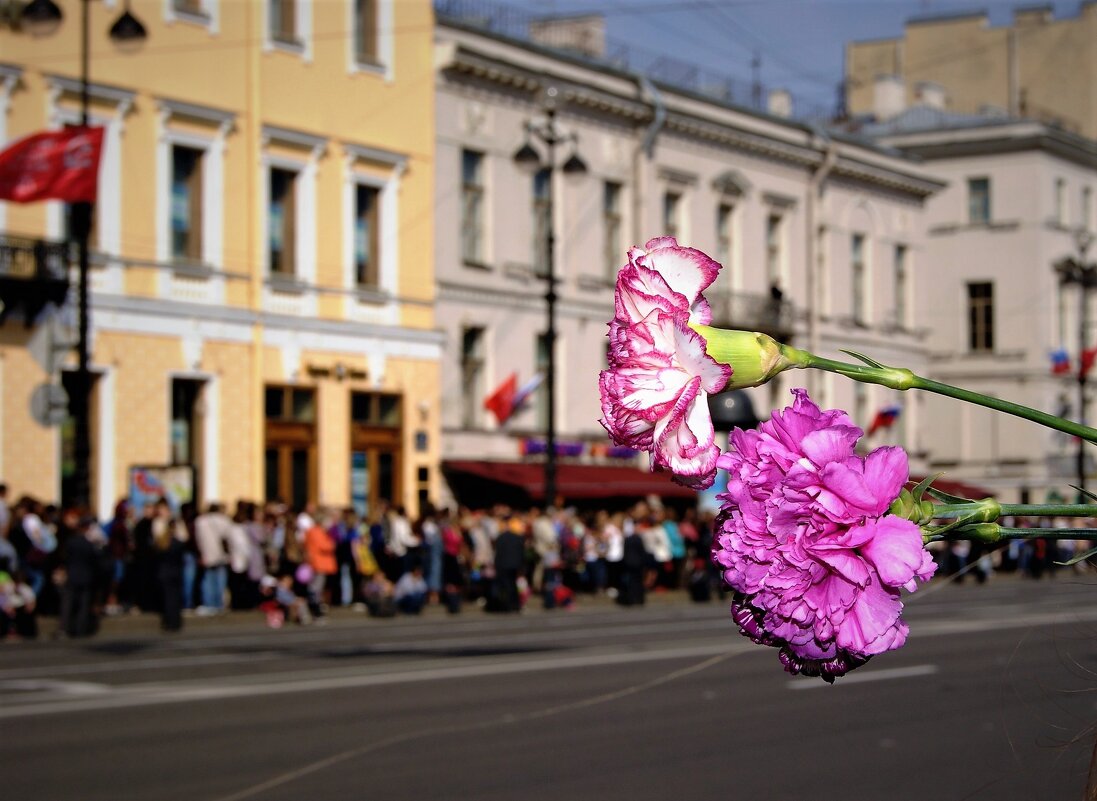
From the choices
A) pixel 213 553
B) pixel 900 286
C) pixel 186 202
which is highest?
pixel 186 202

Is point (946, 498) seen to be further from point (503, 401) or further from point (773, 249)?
point (773, 249)

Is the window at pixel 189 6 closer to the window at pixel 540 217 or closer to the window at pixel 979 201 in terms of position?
the window at pixel 540 217

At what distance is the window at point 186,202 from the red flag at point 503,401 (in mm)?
7335

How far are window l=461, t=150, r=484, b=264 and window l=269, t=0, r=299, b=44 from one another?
4931 mm

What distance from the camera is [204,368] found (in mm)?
32469

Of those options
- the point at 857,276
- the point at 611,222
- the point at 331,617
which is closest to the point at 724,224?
the point at 857,276

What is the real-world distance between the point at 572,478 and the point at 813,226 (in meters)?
8.92

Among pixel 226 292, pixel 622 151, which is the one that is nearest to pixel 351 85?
pixel 226 292

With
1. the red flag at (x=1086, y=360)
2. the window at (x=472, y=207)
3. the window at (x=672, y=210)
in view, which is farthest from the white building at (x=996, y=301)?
the window at (x=472, y=207)

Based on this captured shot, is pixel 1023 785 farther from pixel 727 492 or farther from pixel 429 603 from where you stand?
pixel 429 603

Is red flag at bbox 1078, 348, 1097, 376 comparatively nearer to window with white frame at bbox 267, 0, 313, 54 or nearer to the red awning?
the red awning

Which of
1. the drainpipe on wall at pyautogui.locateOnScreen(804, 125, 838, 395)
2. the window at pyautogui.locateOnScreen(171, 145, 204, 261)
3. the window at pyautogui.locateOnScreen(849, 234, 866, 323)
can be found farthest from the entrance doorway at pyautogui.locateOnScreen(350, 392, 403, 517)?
the window at pyautogui.locateOnScreen(849, 234, 866, 323)

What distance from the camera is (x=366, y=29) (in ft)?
119

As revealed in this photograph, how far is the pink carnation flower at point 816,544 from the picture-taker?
5.74 ft
